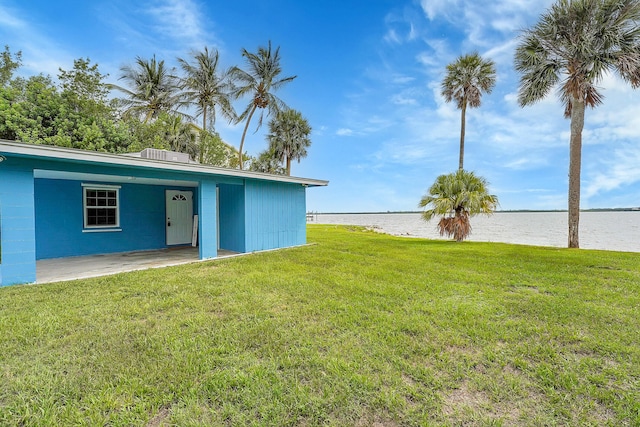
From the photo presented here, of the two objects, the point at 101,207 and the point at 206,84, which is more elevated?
the point at 206,84

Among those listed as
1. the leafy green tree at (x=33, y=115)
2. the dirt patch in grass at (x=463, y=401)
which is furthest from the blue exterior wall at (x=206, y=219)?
the leafy green tree at (x=33, y=115)

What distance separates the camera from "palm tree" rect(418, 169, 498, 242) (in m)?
12.0

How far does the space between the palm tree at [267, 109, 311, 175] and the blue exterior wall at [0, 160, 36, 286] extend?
20.3 m

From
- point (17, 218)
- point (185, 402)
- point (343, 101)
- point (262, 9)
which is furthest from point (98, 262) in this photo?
point (343, 101)

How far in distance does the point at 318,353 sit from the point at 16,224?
5936 mm

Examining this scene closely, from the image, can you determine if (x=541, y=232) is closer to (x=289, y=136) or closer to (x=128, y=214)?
(x=289, y=136)

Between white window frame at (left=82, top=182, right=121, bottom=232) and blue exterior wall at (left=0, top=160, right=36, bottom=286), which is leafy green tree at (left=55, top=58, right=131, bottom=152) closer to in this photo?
white window frame at (left=82, top=182, right=121, bottom=232)

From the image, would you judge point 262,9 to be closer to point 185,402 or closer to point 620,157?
point 185,402

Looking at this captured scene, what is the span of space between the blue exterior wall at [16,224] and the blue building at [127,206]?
0.01 meters

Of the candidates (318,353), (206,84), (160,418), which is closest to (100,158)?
(160,418)

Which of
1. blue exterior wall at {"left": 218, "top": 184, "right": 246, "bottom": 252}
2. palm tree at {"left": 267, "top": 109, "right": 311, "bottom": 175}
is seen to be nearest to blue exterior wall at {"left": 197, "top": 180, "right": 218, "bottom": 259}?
blue exterior wall at {"left": 218, "top": 184, "right": 246, "bottom": 252}

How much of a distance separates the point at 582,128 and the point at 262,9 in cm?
1394

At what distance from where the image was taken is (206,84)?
19.0m

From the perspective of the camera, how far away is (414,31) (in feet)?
42.8
